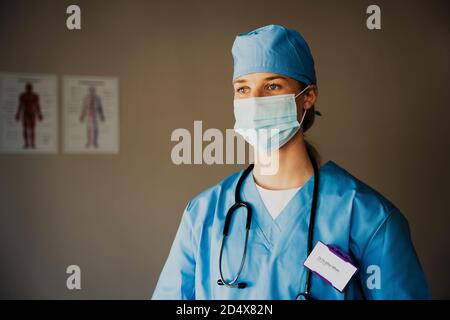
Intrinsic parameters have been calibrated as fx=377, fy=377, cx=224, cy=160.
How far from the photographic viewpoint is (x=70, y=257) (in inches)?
44.1

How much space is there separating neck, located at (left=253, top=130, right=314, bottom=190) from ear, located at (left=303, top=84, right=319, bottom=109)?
0.08m

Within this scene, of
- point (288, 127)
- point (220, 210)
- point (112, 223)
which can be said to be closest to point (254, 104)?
point (288, 127)

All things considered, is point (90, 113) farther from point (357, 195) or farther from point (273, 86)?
point (357, 195)

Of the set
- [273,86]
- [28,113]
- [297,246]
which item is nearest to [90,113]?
[28,113]

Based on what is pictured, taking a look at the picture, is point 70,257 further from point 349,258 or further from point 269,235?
point 349,258

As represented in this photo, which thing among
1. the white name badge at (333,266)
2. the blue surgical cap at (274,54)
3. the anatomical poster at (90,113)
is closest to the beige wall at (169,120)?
the anatomical poster at (90,113)

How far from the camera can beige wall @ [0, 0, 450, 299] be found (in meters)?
1.11

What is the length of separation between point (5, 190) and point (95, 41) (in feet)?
1.67

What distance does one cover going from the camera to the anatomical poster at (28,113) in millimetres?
1096

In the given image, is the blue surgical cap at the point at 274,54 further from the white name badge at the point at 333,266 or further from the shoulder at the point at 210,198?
the white name badge at the point at 333,266

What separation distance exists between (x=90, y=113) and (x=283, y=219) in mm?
641

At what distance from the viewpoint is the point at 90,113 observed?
112 cm

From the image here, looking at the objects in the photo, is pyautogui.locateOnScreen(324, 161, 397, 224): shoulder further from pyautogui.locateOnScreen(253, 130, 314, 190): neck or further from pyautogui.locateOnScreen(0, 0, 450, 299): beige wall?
pyautogui.locateOnScreen(0, 0, 450, 299): beige wall

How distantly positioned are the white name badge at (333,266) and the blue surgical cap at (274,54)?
17.7 inches
